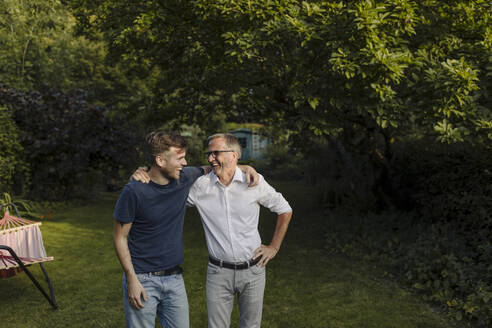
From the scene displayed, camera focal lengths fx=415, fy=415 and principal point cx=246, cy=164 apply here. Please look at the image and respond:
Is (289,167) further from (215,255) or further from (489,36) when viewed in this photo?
(215,255)

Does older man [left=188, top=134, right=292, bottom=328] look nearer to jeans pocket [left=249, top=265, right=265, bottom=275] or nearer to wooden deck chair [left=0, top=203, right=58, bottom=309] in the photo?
jeans pocket [left=249, top=265, right=265, bottom=275]

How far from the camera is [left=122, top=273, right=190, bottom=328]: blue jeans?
9.30ft

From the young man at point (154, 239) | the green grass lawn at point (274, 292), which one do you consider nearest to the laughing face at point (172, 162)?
the young man at point (154, 239)

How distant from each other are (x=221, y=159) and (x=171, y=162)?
43 cm

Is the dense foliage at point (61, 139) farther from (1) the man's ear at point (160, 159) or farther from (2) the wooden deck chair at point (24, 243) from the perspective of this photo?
(1) the man's ear at point (160, 159)

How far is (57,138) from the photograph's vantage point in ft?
42.1

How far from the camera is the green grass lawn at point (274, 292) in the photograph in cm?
507

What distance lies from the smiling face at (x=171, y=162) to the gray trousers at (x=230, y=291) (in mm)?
827

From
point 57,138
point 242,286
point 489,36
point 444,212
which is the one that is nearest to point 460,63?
point 489,36

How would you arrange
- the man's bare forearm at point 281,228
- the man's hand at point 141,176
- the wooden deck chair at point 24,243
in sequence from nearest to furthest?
the man's hand at point 141,176 < the man's bare forearm at point 281,228 < the wooden deck chair at point 24,243

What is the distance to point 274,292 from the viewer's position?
6.02 metres

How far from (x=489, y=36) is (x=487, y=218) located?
9.05ft

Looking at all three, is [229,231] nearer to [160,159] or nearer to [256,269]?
[256,269]

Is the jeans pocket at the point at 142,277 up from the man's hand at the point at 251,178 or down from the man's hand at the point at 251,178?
down
